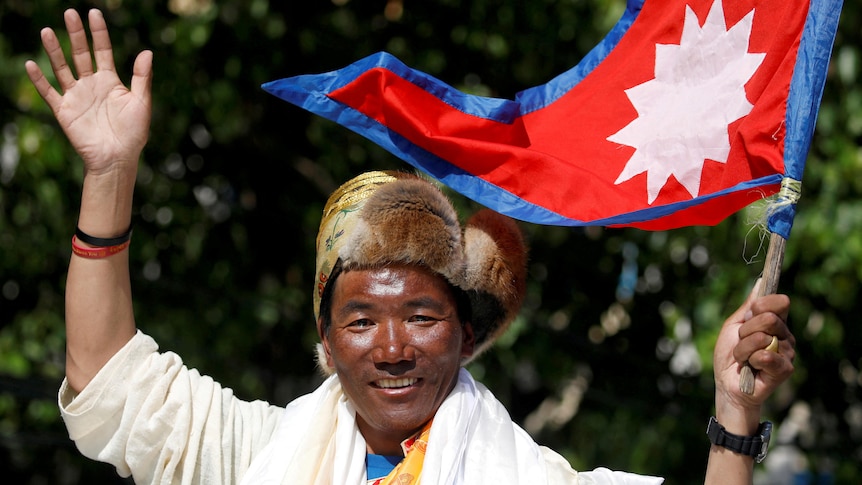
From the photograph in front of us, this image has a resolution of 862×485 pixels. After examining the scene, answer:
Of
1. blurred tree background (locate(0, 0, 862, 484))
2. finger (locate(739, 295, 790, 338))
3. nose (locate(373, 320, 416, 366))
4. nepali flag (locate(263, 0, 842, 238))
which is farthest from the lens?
blurred tree background (locate(0, 0, 862, 484))

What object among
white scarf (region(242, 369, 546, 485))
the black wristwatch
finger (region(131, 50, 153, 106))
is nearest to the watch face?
the black wristwatch

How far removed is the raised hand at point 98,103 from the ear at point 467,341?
0.88 meters

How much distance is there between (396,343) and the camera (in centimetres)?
264

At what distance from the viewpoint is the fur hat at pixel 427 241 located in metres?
2.65

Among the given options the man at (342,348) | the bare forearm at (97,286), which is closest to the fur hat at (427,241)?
the man at (342,348)

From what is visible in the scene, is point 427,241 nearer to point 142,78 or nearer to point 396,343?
point 396,343

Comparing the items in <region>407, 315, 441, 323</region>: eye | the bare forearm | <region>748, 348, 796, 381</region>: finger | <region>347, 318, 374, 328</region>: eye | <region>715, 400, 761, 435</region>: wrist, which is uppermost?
<region>748, 348, 796, 381</region>: finger

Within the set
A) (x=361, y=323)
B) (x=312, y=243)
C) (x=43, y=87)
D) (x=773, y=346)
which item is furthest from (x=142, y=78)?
(x=312, y=243)

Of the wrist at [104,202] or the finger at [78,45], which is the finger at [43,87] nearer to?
the finger at [78,45]

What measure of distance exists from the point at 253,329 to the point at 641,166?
108 inches

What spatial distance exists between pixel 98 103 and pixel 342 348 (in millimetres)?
835

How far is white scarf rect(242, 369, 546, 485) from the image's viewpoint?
264cm

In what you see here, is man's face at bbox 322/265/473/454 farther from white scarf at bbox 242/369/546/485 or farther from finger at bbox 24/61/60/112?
finger at bbox 24/61/60/112

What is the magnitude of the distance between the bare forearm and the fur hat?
0.48 m
